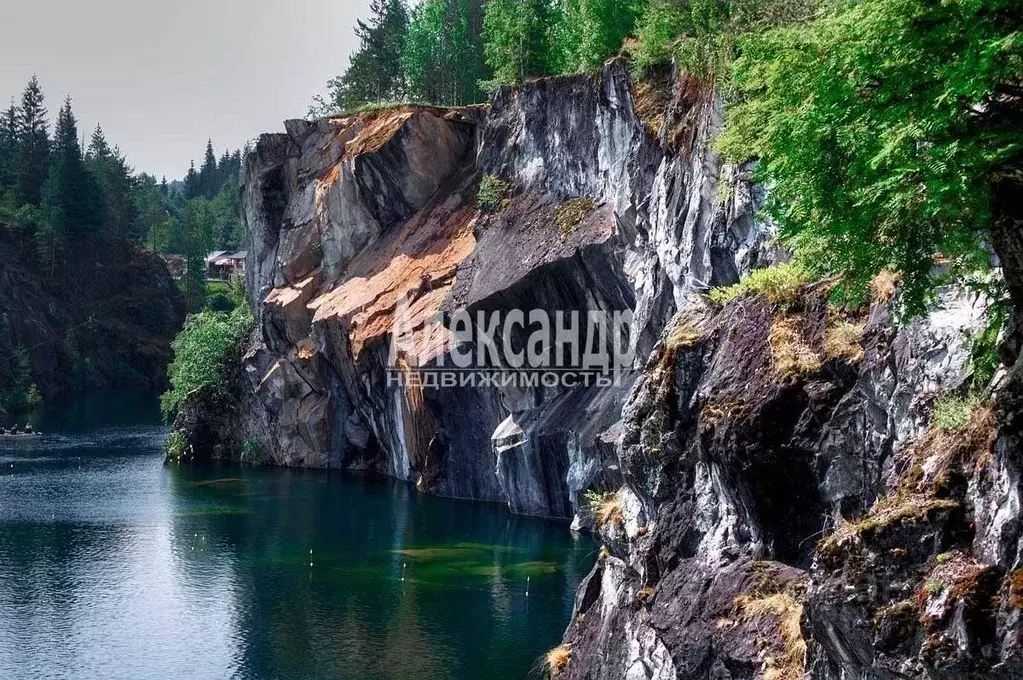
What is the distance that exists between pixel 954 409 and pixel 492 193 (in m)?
42.8

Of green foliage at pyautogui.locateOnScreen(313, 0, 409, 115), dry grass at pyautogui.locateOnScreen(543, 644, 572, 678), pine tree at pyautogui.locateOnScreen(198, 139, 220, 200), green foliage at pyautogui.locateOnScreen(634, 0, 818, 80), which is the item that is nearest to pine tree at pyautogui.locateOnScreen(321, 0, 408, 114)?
green foliage at pyautogui.locateOnScreen(313, 0, 409, 115)

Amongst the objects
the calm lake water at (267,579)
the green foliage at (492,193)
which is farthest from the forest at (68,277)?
the green foliage at (492,193)

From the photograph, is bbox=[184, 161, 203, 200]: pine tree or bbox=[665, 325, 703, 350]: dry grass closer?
bbox=[665, 325, 703, 350]: dry grass

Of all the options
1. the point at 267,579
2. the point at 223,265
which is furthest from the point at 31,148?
the point at 267,579

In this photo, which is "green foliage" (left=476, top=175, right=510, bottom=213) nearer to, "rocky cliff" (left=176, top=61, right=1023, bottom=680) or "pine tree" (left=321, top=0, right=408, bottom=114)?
"rocky cliff" (left=176, top=61, right=1023, bottom=680)

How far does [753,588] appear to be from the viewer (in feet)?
55.7

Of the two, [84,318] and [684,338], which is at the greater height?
[84,318]

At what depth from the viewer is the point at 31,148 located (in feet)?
354

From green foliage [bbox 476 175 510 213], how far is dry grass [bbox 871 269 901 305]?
38.7m

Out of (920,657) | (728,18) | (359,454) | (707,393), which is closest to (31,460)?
(359,454)

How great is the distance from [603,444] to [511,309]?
372 inches

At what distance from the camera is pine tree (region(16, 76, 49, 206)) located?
346 feet

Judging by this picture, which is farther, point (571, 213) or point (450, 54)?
point (450, 54)

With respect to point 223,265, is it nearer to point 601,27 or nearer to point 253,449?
point 253,449
